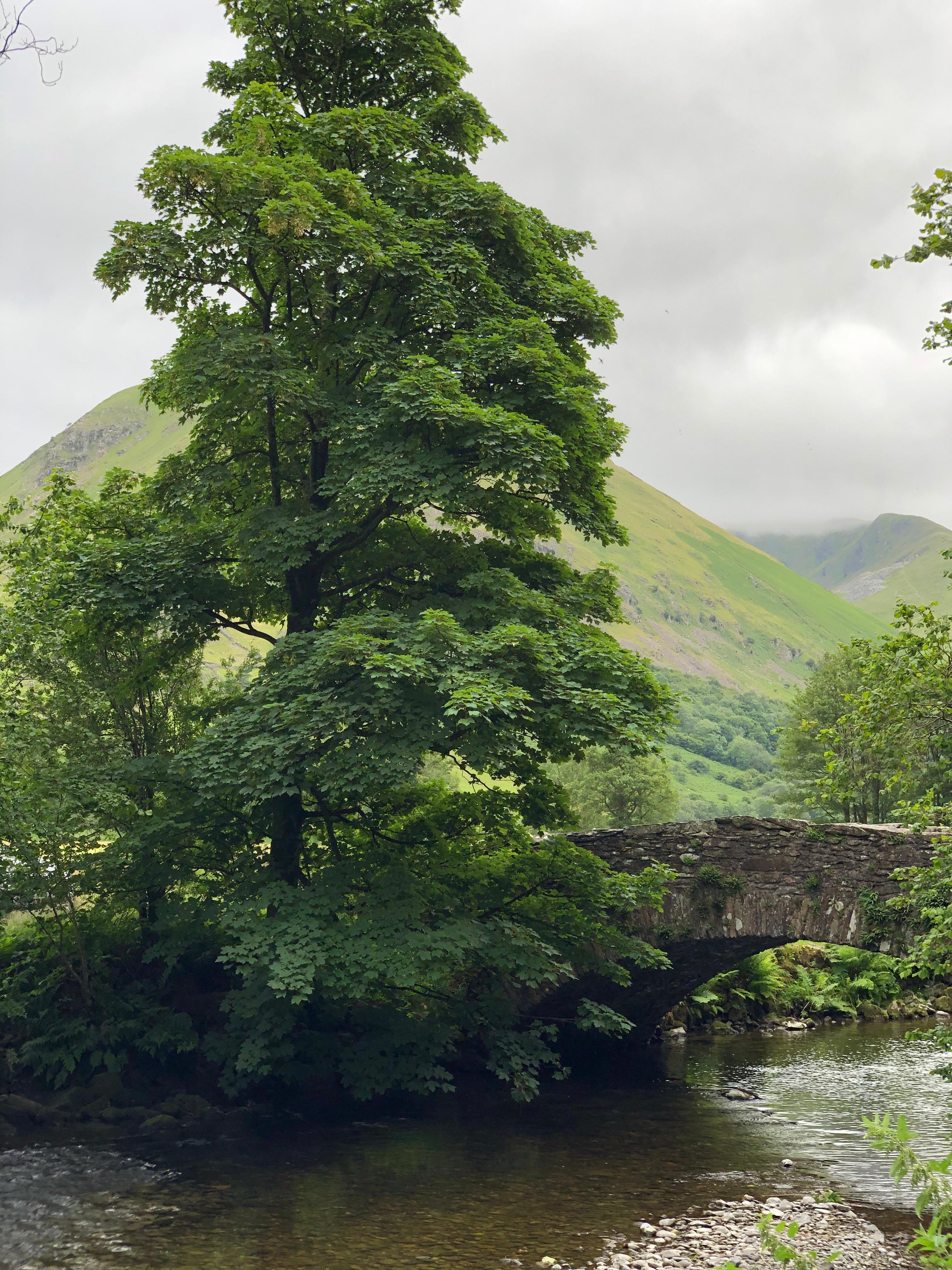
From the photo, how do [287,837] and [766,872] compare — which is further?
[766,872]

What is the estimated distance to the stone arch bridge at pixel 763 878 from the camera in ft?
60.2

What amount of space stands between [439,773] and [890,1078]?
221 ft

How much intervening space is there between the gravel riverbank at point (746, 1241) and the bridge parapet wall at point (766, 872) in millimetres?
6655

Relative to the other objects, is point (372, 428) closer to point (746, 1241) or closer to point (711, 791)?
point (746, 1241)

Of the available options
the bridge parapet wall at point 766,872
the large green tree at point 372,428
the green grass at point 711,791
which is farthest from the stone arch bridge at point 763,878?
the green grass at point 711,791

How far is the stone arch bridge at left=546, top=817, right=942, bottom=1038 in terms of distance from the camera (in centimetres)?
1836

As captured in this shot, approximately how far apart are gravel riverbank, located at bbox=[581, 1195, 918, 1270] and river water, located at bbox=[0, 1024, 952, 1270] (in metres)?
0.38

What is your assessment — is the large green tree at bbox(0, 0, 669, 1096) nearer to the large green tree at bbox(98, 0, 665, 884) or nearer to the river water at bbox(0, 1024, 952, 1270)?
the large green tree at bbox(98, 0, 665, 884)

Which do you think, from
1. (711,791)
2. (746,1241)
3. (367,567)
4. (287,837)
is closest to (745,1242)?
(746,1241)

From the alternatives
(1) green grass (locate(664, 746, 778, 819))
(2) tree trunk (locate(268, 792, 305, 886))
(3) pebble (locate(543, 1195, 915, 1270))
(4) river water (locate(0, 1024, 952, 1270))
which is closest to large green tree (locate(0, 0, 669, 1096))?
(2) tree trunk (locate(268, 792, 305, 886))

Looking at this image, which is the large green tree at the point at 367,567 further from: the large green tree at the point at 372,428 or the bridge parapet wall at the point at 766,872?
the bridge parapet wall at the point at 766,872

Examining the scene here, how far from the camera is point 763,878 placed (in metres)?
18.8

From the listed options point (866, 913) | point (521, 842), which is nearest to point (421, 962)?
point (521, 842)

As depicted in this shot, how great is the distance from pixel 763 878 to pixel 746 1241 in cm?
846
